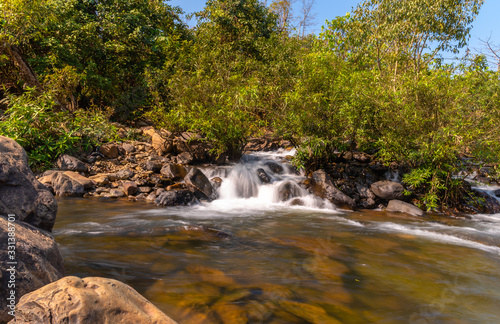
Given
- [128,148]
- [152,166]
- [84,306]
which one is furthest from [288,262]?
Result: [128,148]

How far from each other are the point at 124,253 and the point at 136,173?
5828mm

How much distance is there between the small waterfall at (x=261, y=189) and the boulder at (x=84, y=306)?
6.71 metres

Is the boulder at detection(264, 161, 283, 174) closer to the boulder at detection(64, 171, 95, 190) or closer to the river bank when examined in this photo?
the river bank

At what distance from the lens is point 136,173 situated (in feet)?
32.2

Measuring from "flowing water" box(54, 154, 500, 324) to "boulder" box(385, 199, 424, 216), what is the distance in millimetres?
642

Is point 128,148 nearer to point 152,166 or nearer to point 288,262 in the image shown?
point 152,166

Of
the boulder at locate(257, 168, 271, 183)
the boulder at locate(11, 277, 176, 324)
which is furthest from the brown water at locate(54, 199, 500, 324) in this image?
the boulder at locate(257, 168, 271, 183)

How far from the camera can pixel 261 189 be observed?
33.8 ft

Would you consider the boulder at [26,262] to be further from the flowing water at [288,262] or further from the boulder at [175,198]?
the boulder at [175,198]

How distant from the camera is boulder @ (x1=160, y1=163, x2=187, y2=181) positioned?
31.6 ft

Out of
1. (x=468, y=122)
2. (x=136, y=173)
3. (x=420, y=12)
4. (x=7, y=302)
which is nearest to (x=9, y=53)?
(x=136, y=173)

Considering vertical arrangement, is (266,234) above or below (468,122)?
below

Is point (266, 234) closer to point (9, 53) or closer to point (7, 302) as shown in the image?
point (7, 302)

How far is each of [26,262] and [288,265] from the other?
3.14 metres
